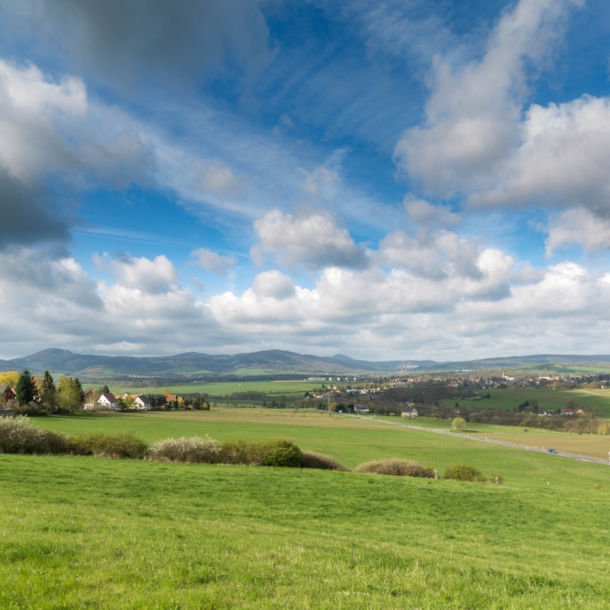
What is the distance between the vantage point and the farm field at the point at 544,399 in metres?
156

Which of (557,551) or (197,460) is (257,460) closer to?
(197,460)

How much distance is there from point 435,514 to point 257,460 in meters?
16.7

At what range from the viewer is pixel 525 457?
69125mm

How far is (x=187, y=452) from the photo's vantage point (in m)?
34.4

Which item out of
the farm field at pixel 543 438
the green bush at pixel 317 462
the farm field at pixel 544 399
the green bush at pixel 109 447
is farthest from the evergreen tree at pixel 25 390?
the farm field at pixel 544 399

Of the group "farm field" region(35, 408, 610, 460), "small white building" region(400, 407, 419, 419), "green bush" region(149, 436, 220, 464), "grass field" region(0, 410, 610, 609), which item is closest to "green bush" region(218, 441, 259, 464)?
"green bush" region(149, 436, 220, 464)

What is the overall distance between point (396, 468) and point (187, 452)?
17.5 meters

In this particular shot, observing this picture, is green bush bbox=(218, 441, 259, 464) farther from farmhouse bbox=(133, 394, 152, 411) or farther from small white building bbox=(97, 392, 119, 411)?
farmhouse bbox=(133, 394, 152, 411)

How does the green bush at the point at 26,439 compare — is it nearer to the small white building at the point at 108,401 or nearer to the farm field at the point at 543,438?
the farm field at the point at 543,438

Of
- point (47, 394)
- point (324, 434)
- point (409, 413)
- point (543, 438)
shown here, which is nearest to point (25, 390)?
point (47, 394)

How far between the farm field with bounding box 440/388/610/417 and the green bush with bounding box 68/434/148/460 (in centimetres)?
15576

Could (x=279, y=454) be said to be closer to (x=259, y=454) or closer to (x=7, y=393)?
(x=259, y=454)

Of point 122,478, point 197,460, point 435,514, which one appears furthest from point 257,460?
point 435,514

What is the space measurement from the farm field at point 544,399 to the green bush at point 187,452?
15291cm
